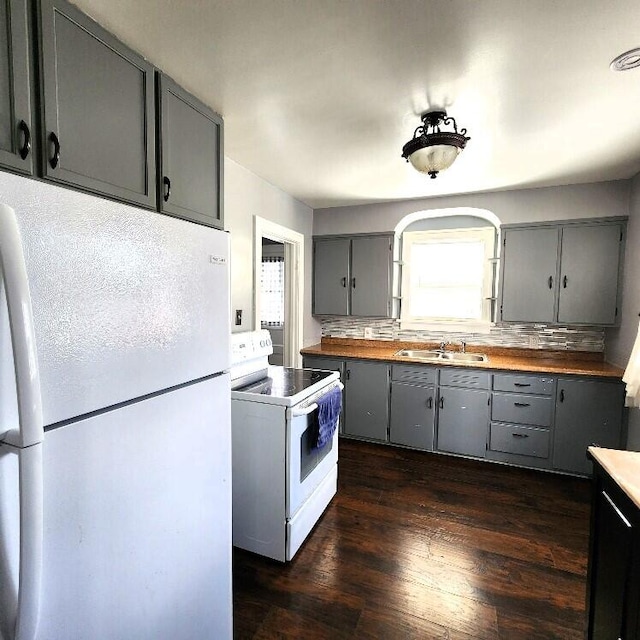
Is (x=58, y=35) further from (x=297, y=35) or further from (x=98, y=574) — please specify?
(x=98, y=574)

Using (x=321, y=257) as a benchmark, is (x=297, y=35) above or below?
Result: above

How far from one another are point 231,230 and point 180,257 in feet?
4.72

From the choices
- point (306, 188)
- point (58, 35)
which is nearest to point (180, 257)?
point (58, 35)

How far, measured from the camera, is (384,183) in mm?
3029

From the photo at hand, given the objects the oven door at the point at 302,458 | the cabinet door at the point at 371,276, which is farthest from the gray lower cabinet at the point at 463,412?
the oven door at the point at 302,458

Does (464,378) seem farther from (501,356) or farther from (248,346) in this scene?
(248,346)

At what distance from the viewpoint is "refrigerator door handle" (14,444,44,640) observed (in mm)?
647

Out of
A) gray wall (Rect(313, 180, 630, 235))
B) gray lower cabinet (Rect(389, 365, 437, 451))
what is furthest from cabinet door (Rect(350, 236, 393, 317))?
gray lower cabinet (Rect(389, 365, 437, 451))

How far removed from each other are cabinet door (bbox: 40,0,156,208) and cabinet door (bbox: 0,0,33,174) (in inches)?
2.0

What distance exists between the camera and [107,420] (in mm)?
885

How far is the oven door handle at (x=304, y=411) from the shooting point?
1.87m

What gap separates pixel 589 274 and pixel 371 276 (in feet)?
A: 6.16

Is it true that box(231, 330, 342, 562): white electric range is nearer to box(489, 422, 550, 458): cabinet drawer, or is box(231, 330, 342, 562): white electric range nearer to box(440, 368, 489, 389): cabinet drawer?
box(440, 368, 489, 389): cabinet drawer

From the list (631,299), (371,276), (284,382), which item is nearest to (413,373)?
(371,276)
